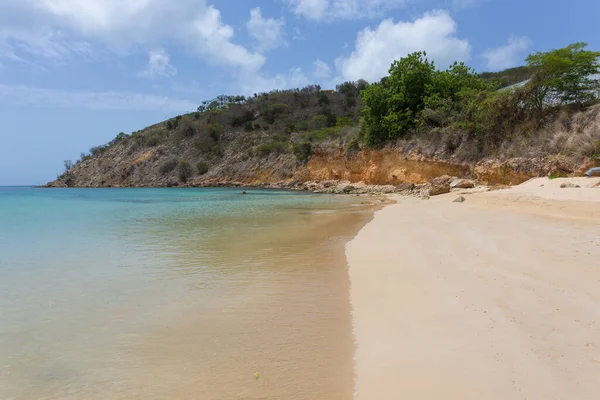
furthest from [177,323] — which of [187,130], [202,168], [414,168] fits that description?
[187,130]

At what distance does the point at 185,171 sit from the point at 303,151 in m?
25.5

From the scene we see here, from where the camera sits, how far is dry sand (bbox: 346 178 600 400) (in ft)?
8.48

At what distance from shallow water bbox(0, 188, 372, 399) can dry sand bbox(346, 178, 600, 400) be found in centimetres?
43

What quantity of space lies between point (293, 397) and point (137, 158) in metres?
71.6

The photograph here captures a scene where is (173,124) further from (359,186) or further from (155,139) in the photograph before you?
(359,186)

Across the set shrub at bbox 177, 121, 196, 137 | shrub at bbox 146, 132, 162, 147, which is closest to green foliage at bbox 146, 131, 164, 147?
shrub at bbox 146, 132, 162, 147

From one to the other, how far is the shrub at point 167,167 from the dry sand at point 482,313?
5984 cm

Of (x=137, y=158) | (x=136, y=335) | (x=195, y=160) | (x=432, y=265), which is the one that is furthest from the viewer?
(x=137, y=158)

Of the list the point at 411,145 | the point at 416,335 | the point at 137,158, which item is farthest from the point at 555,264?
the point at 137,158

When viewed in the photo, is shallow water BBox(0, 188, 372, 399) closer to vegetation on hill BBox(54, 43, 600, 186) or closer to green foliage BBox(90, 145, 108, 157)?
vegetation on hill BBox(54, 43, 600, 186)

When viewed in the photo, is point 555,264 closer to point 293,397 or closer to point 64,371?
point 293,397

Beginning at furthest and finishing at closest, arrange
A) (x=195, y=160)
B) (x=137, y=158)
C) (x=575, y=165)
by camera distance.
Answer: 1. (x=137, y=158)
2. (x=195, y=160)
3. (x=575, y=165)

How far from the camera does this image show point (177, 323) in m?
4.04

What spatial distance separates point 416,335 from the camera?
341cm
